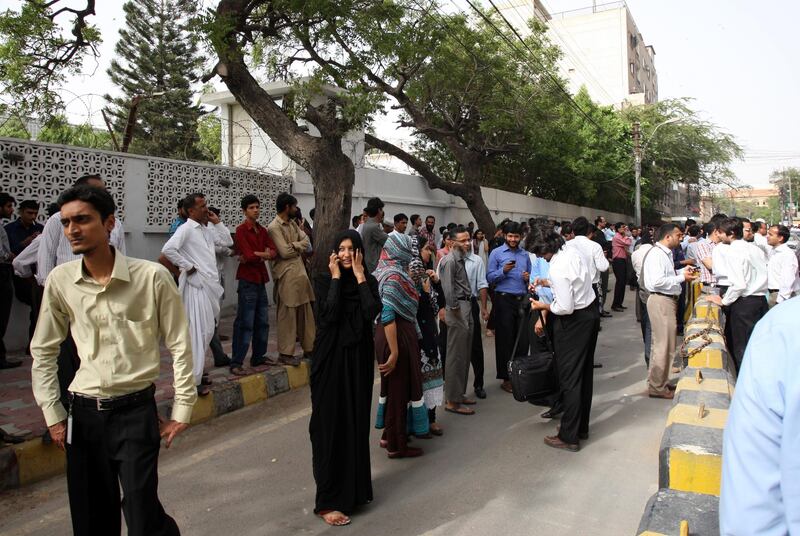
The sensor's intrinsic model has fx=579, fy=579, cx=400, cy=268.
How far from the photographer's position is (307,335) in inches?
251

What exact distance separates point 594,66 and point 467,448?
44475 millimetres

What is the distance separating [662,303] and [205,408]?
176 inches

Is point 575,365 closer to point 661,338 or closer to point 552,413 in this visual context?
point 552,413

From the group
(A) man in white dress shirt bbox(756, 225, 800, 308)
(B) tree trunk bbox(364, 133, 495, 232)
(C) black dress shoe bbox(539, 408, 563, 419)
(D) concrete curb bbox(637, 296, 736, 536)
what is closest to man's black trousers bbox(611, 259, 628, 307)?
(B) tree trunk bbox(364, 133, 495, 232)

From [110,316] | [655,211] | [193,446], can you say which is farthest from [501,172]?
[110,316]

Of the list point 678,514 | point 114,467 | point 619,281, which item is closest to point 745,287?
point 678,514

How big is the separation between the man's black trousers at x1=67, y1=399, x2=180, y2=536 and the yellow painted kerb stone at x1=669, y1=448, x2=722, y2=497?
214 cm

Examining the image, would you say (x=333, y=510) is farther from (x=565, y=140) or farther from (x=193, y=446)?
(x=565, y=140)

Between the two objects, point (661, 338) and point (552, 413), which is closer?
point (552, 413)

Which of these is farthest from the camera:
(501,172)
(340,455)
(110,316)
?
(501,172)

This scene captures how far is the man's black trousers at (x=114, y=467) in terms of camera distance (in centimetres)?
228

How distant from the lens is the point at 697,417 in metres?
2.89

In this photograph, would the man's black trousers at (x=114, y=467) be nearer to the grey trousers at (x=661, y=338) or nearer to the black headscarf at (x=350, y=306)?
the black headscarf at (x=350, y=306)

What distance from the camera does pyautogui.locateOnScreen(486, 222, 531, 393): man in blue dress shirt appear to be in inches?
244
